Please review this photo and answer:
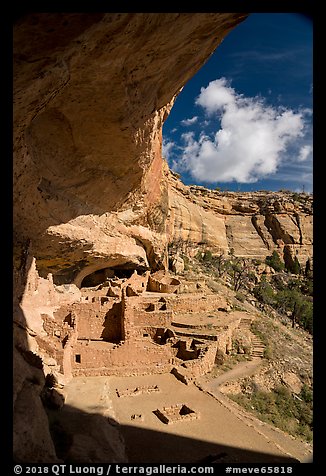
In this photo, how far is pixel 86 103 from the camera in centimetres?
732

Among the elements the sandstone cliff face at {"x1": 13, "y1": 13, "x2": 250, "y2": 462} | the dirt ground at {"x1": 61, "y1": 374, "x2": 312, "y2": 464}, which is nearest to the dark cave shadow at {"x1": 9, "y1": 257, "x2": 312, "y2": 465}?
the dirt ground at {"x1": 61, "y1": 374, "x2": 312, "y2": 464}

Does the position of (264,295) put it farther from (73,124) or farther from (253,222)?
(73,124)

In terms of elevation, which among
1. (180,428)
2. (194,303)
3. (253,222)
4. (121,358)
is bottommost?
(180,428)

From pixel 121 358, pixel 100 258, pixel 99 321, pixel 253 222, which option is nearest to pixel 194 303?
pixel 100 258

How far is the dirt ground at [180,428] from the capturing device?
7.91 metres

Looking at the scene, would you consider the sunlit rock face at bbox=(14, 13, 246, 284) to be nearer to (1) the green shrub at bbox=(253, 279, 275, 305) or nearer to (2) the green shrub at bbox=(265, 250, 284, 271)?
(1) the green shrub at bbox=(253, 279, 275, 305)

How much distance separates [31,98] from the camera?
527 centimetres

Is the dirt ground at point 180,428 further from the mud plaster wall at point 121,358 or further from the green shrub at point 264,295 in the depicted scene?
the green shrub at point 264,295

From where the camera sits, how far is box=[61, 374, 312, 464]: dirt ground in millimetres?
7914

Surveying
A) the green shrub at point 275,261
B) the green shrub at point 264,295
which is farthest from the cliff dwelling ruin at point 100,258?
the green shrub at point 275,261

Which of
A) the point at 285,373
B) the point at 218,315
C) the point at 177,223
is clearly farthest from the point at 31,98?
the point at 177,223

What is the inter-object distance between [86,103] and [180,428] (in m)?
8.16

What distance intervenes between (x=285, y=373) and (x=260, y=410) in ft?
13.2

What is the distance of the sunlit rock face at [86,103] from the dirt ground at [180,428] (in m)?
5.17
